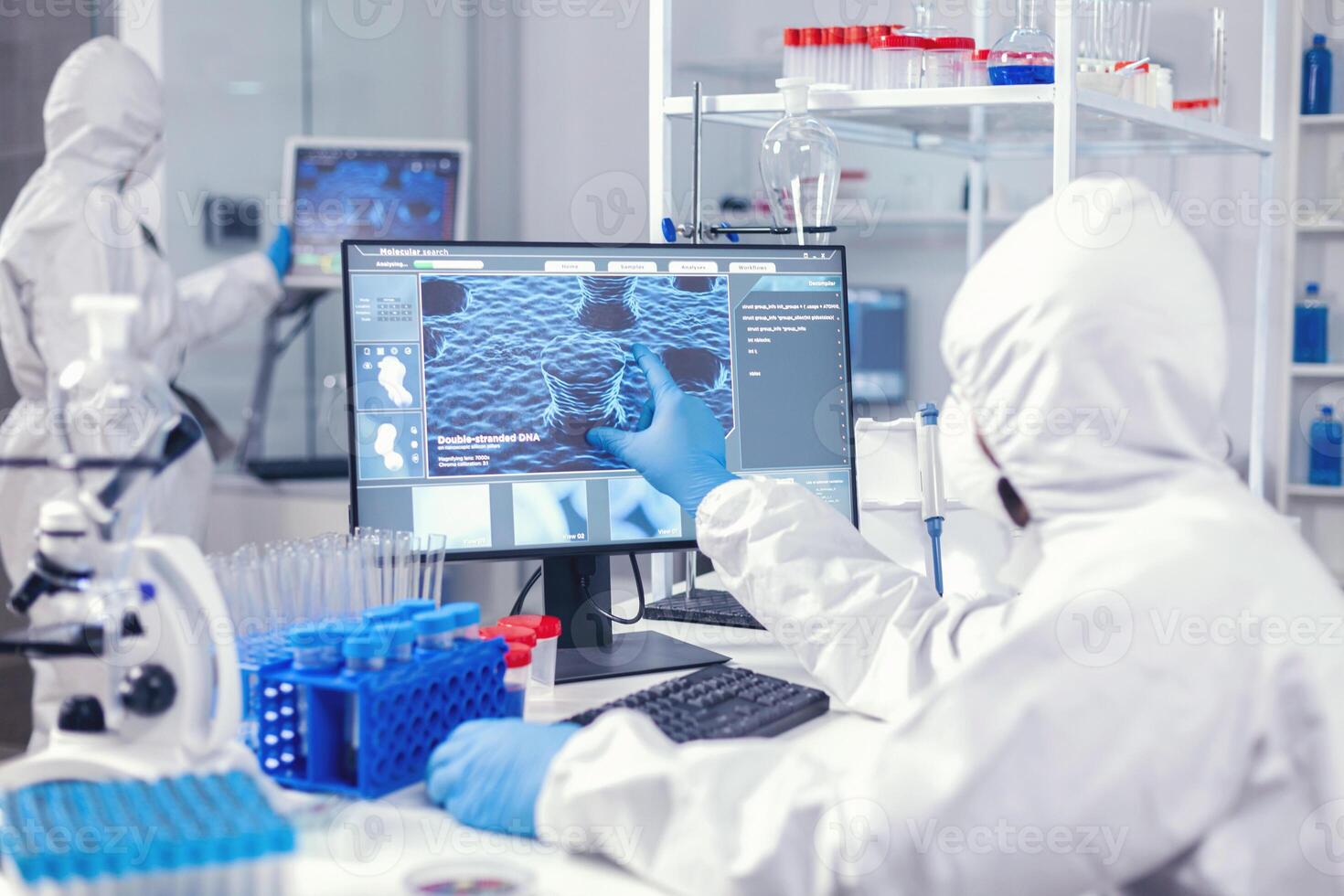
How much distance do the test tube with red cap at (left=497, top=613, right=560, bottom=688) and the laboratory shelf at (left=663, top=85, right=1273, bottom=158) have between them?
0.74 metres

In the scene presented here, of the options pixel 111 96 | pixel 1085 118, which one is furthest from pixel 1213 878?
pixel 111 96

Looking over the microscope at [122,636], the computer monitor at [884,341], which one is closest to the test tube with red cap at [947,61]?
the microscope at [122,636]

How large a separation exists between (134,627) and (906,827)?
0.52 m

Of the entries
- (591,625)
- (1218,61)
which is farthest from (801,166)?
(1218,61)

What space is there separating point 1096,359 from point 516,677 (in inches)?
23.4

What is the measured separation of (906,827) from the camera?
2.57ft

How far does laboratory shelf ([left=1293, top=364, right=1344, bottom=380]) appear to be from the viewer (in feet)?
12.2

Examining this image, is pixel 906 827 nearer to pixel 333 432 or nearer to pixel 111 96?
pixel 111 96

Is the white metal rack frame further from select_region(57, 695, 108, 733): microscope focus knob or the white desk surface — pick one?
select_region(57, 695, 108, 733): microscope focus knob

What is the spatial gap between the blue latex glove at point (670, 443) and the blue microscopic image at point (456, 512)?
0.13 meters

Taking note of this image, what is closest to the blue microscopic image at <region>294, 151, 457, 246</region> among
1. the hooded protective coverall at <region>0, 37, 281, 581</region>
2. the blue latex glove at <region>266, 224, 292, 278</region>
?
the blue latex glove at <region>266, 224, 292, 278</region>

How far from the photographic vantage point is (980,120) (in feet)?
7.20

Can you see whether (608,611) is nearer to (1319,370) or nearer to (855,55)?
(855,55)

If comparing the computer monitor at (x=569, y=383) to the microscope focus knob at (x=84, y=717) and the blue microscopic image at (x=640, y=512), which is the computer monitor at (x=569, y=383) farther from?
the microscope focus knob at (x=84, y=717)
